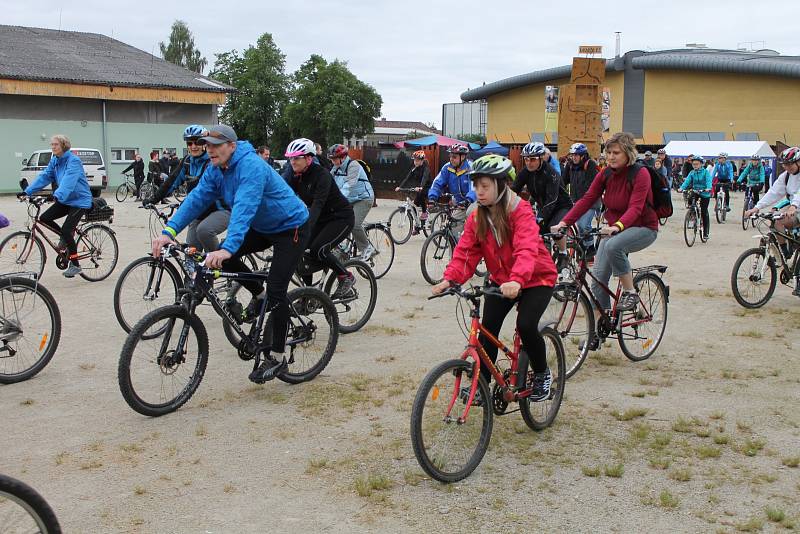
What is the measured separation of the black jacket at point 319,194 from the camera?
807cm

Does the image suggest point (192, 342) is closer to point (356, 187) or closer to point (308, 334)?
point (308, 334)

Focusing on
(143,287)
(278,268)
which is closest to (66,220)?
(143,287)

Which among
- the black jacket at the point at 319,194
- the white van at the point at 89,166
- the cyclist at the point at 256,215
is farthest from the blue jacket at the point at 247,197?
the white van at the point at 89,166

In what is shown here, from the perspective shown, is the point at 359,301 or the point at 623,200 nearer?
the point at 623,200

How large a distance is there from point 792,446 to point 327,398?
10.2 ft

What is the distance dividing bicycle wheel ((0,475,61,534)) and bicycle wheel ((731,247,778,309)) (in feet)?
28.1

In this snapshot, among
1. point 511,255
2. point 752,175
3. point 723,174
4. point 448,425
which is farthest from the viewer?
point 752,175

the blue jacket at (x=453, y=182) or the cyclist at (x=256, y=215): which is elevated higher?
the blue jacket at (x=453, y=182)

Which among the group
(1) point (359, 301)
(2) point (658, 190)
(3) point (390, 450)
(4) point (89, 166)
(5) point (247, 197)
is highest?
(4) point (89, 166)

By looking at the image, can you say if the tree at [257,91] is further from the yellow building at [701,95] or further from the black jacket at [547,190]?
the black jacket at [547,190]

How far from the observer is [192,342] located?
229 inches

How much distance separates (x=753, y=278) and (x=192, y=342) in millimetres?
6900

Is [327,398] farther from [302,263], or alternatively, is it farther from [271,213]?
[302,263]

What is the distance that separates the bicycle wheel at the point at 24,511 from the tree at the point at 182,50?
89.1 meters
